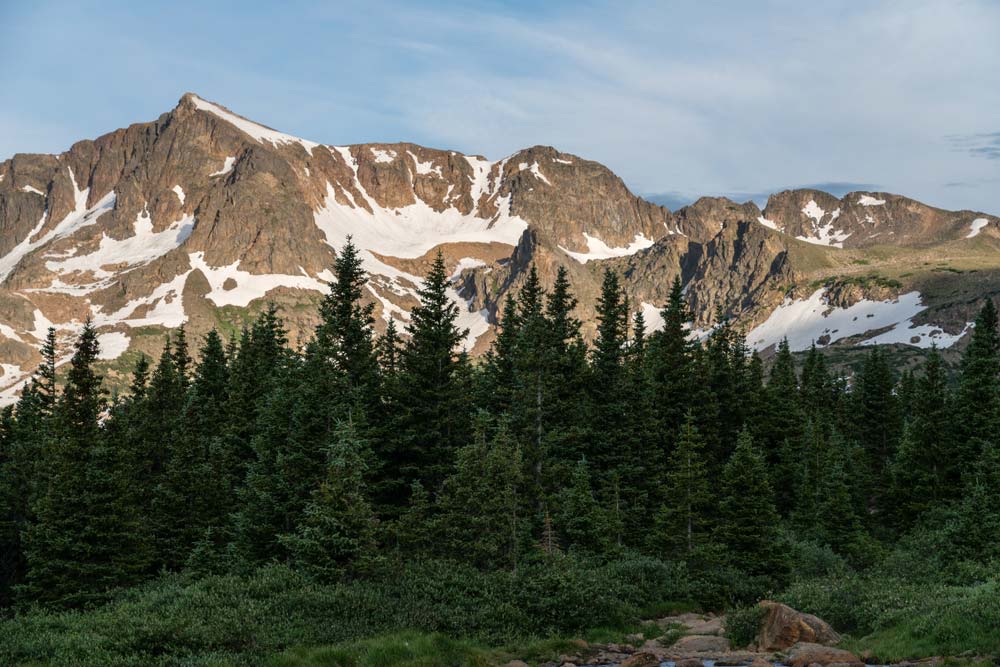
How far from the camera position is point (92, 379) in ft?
126

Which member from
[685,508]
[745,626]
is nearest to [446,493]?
[685,508]

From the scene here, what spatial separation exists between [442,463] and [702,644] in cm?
2029

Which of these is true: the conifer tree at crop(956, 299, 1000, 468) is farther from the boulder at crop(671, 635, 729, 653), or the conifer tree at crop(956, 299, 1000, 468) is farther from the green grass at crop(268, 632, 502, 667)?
the green grass at crop(268, 632, 502, 667)

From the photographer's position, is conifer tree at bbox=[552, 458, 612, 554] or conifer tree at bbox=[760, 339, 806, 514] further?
conifer tree at bbox=[760, 339, 806, 514]

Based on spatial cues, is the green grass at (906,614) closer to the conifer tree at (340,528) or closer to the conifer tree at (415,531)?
the conifer tree at (415,531)

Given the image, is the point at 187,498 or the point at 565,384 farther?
the point at 565,384

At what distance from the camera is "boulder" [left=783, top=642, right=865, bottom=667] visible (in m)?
17.2

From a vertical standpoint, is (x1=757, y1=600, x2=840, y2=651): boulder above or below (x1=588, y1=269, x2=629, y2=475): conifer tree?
below

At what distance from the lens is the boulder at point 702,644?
21109 millimetres

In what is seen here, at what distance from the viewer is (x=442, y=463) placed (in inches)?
1563

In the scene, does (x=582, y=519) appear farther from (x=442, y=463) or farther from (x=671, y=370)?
(x=671, y=370)

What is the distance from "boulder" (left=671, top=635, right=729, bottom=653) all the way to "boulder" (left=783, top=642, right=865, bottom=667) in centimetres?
287

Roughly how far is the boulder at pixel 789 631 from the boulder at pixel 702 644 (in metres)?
1.12

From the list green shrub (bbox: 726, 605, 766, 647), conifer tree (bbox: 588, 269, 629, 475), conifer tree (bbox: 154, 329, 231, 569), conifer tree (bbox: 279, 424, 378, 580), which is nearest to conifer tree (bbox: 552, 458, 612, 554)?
conifer tree (bbox: 588, 269, 629, 475)
